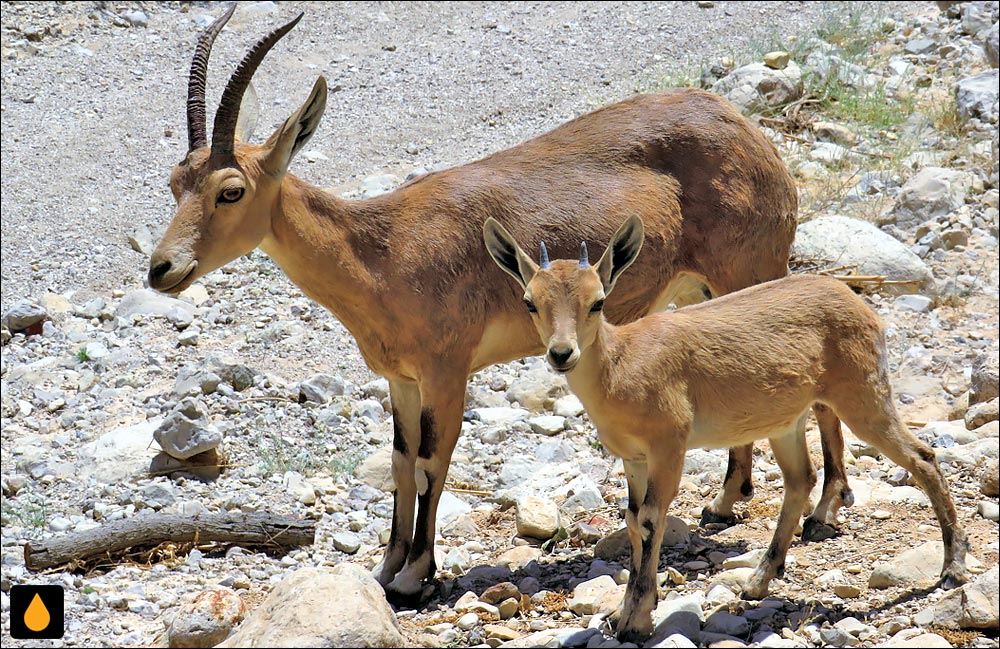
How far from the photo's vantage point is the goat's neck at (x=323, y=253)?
26.2 feet

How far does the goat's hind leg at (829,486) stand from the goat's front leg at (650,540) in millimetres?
1818

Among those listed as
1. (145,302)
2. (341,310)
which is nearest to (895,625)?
(341,310)

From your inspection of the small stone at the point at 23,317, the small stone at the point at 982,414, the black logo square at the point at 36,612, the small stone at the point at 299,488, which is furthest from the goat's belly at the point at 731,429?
the small stone at the point at 23,317

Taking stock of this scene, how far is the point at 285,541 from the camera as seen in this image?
8.94m

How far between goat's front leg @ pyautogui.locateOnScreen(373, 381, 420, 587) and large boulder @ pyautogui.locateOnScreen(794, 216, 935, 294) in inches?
223

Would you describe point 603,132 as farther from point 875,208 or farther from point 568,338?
point 875,208

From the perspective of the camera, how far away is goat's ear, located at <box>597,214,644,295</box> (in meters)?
6.72

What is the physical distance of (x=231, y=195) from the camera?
7.70 m

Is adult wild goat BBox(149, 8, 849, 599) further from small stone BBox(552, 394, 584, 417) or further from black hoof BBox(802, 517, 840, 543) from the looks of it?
small stone BBox(552, 394, 584, 417)

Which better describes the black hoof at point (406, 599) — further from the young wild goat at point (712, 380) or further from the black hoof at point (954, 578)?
the black hoof at point (954, 578)

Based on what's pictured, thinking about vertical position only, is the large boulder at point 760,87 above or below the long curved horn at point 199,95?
below

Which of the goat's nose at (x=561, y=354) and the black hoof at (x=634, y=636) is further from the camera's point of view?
the black hoof at (x=634, y=636)

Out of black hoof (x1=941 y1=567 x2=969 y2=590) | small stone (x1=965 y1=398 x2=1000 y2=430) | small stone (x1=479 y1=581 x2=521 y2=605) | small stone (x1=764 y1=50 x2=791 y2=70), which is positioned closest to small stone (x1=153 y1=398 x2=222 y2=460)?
small stone (x1=479 y1=581 x2=521 y2=605)

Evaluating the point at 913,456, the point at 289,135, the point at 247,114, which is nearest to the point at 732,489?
the point at 913,456
